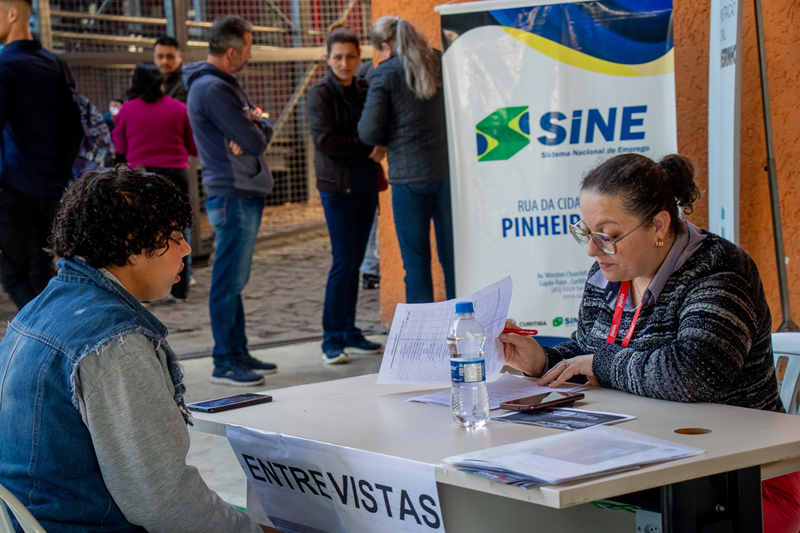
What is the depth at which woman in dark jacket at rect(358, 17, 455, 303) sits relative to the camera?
166 inches

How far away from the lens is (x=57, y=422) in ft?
4.64

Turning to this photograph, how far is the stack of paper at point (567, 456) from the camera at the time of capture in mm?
1243

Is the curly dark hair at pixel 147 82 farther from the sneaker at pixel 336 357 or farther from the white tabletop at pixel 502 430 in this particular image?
the white tabletop at pixel 502 430

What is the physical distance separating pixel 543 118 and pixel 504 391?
2.14 m

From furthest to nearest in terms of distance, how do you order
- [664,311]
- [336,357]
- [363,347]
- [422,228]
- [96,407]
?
[363,347], [336,357], [422,228], [664,311], [96,407]

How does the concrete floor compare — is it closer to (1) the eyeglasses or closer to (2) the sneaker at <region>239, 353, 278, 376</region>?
(2) the sneaker at <region>239, 353, 278, 376</region>

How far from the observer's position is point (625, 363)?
74.3 inches

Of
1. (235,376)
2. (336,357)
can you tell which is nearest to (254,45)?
(336,357)

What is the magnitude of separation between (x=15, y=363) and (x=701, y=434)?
1.16 metres

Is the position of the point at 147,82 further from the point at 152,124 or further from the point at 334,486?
the point at 334,486

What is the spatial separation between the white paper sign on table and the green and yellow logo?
237 cm

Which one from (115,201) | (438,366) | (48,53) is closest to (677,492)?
(438,366)

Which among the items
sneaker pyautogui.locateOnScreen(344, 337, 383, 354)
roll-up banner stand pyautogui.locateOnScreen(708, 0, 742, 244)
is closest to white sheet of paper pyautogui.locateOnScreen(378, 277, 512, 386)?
roll-up banner stand pyautogui.locateOnScreen(708, 0, 742, 244)

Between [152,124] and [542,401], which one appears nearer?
[542,401]
